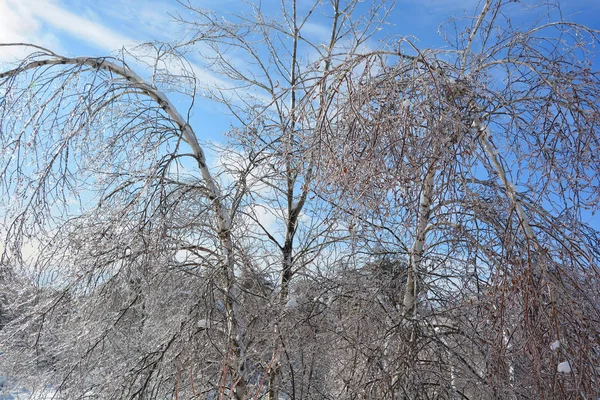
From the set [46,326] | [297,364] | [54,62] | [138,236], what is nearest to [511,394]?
[297,364]

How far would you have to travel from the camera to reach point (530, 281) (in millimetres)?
2674

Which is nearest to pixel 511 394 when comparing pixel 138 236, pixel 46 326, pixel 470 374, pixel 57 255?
pixel 470 374


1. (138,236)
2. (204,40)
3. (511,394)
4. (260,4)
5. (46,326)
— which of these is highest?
(260,4)

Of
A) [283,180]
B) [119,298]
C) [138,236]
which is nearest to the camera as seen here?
[138,236]

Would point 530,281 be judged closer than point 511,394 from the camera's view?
Yes

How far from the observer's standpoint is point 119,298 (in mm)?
5859

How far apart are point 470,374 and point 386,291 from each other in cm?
114

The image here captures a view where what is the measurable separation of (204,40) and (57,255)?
11.5ft

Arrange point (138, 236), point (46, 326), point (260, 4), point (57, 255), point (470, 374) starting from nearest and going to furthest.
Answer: point (470, 374)
point (138, 236)
point (57, 255)
point (46, 326)
point (260, 4)

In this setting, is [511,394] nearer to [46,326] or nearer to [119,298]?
[119,298]

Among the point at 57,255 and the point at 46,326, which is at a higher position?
the point at 57,255

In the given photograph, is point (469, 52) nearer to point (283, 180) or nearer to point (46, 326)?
point (283, 180)

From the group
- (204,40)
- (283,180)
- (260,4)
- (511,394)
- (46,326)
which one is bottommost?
(511,394)

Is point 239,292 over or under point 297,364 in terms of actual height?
over
